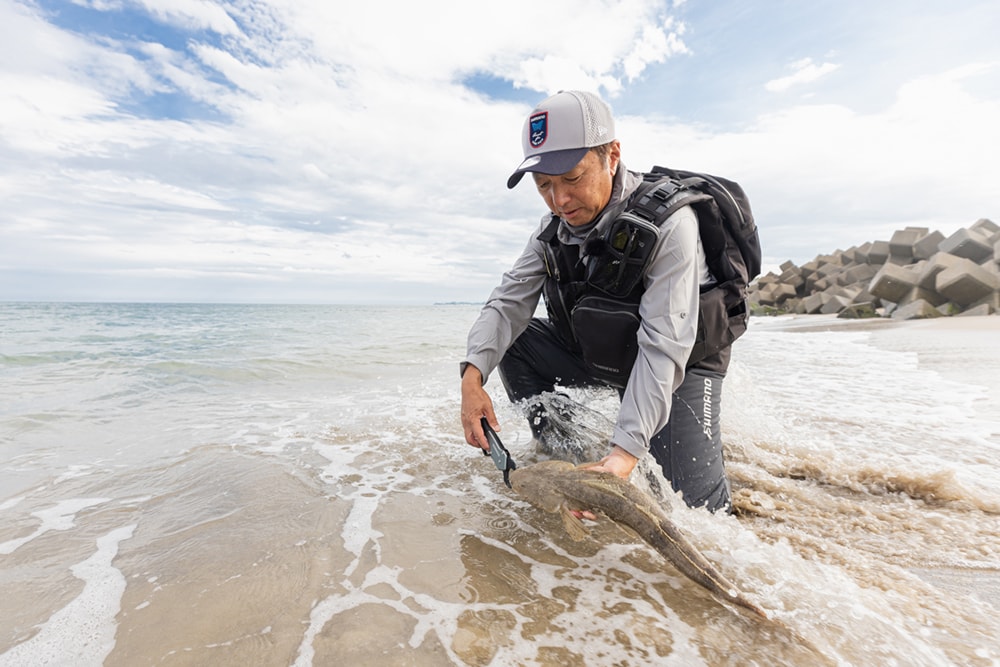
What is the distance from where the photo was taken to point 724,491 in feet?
9.55

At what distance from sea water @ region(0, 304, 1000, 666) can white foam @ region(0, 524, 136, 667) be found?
10 mm

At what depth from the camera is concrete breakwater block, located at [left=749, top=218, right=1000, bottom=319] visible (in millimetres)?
12781

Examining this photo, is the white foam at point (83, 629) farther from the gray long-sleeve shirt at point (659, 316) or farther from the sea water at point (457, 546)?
the gray long-sleeve shirt at point (659, 316)

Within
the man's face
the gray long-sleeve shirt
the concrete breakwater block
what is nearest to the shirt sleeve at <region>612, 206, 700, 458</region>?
the gray long-sleeve shirt

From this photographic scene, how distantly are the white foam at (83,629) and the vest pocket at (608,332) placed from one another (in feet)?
8.12

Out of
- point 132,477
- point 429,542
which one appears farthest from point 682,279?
point 132,477

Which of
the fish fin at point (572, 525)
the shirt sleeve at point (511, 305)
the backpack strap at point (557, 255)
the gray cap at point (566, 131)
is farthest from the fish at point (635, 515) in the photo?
the gray cap at point (566, 131)

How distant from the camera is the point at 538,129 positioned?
99.6 inches

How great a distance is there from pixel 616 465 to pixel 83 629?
2231 millimetres

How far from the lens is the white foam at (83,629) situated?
191 cm

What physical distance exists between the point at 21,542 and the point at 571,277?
3364 mm

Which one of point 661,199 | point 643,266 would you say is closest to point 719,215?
point 661,199

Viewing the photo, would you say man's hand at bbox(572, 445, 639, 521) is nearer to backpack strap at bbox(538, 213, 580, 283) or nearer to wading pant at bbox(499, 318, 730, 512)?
wading pant at bbox(499, 318, 730, 512)

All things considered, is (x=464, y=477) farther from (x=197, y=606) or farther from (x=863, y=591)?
(x=863, y=591)
